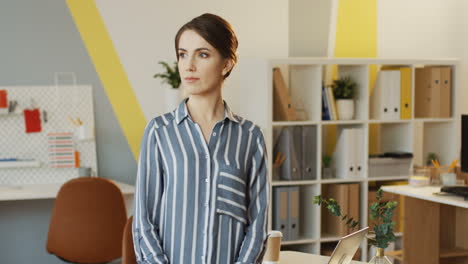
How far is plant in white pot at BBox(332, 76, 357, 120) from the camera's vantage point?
15.2ft

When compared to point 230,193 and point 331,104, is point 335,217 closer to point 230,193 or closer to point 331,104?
point 331,104

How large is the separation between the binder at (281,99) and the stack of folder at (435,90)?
107cm

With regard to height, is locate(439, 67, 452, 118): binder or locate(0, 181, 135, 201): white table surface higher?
locate(439, 67, 452, 118): binder

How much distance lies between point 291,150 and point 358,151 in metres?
0.53

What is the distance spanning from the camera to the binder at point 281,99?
444 centimetres

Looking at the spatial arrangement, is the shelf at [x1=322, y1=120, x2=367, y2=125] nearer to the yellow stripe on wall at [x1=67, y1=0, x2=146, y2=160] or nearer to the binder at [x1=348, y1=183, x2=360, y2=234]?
the binder at [x1=348, y1=183, x2=360, y2=234]

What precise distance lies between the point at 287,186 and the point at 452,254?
3.96 feet

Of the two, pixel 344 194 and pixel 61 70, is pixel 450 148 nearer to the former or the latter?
pixel 344 194

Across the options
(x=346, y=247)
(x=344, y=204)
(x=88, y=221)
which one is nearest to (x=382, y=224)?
(x=346, y=247)

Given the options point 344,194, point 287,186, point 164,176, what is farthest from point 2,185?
point 164,176

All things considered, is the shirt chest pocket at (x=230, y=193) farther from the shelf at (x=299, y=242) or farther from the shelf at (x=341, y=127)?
the shelf at (x=299, y=242)

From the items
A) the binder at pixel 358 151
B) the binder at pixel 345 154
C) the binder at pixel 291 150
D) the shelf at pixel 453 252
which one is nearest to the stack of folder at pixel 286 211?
the binder at pixel 291 150

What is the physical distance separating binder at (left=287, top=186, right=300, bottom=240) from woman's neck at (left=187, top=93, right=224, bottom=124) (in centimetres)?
273

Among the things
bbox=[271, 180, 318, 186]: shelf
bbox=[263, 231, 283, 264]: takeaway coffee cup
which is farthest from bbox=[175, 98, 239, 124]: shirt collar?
bbox=[271, 180, 318, 186]: shelf
